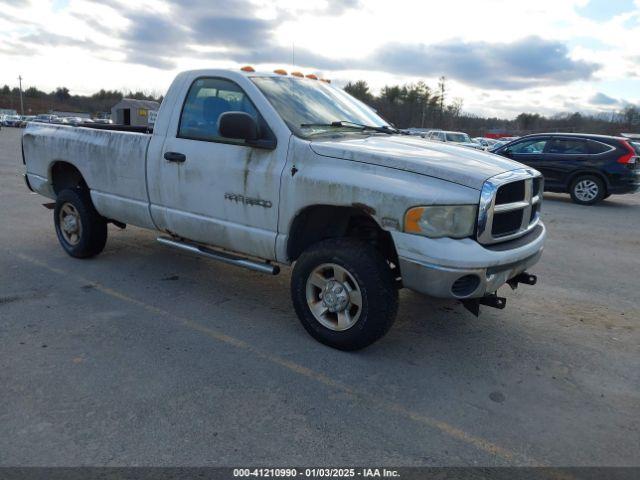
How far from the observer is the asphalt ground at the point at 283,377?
2780 millimetres

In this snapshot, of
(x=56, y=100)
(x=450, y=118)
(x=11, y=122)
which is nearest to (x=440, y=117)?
(x=450, y=118)

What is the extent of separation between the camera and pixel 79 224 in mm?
5949

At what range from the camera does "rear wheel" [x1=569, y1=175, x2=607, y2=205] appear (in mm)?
12578

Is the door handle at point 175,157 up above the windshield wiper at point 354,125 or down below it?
below

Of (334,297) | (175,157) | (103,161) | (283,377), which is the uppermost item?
(175,157)

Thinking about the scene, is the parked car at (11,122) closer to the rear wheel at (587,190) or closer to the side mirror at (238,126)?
the rear wheel at (587,190)

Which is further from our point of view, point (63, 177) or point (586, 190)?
point (586, 190)

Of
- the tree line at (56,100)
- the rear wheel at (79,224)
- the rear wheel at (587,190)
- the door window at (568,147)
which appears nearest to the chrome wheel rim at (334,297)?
the rear wheel at (79,224)

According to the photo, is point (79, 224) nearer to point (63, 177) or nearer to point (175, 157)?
point (63, 177)

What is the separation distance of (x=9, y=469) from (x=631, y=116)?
74.8 metres

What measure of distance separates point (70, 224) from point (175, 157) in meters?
2.21

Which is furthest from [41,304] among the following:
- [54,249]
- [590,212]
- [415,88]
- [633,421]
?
[415,88]

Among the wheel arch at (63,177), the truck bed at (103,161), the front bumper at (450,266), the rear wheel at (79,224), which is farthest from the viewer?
the wheel arch at (63,177)

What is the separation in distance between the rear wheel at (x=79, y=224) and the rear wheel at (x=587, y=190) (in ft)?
36.6
